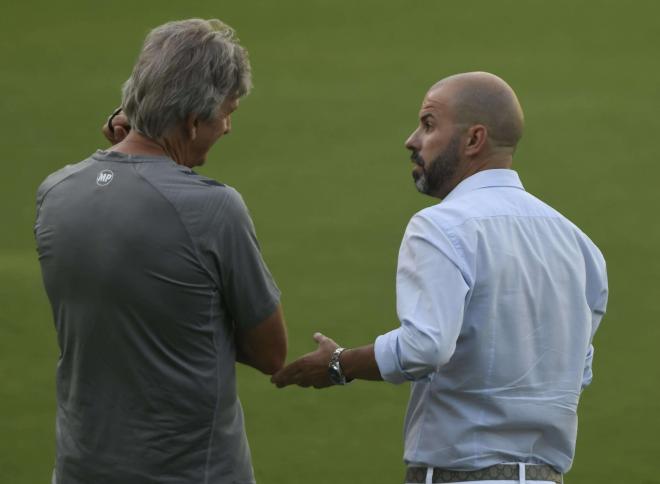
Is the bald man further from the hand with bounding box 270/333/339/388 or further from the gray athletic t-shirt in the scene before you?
the gray athletic t-shirt

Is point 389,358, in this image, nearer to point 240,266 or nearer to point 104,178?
point 240,266

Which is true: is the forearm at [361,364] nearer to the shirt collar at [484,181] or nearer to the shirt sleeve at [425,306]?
the shirt sleeve at [425,306]

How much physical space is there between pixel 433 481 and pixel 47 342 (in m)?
2.21

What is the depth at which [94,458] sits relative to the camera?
216 cm

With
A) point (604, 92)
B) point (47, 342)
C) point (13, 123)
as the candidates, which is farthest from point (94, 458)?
point (604, 92)

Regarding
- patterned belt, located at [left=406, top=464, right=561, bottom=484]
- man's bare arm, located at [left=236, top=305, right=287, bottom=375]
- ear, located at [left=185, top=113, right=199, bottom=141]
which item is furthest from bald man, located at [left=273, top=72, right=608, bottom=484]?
ear, located at [left=185, top=113, right=199, bottom=141]

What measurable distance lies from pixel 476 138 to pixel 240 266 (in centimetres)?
56

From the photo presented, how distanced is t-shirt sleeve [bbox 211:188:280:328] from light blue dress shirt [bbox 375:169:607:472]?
239 millimetres

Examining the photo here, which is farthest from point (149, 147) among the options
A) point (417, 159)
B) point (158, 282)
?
point (417, 159)

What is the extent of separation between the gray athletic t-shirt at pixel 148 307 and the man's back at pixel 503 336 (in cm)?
33

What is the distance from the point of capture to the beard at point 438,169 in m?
2.39

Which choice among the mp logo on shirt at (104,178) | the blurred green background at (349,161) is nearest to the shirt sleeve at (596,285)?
the mp logo on shirt at (104,178)

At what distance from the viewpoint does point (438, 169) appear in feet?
7.93

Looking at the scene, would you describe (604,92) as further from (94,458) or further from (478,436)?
(94,458)
